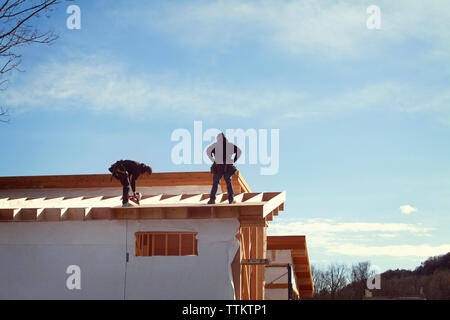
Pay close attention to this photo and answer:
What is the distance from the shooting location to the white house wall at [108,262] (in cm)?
1285

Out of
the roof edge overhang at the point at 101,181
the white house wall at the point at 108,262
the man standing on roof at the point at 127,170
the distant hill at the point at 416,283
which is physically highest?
the roof edge overhang at the point at 101,181

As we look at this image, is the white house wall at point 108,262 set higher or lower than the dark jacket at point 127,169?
lower

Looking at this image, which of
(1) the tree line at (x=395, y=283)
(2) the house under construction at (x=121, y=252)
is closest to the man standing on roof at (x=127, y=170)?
(2) the house under construction at (x=121, y=252)

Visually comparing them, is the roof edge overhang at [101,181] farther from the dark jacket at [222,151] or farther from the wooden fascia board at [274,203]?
the dark jacket at [222,151]

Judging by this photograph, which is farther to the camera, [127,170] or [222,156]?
[127,170]

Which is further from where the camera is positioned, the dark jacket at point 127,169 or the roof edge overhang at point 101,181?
the roof edge overhang at point 101,181

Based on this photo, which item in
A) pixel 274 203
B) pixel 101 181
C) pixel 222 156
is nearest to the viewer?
pixel 222 156

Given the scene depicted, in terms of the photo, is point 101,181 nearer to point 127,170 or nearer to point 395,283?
point 127,170

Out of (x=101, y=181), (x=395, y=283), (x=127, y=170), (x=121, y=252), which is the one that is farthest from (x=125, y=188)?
(x=395, y=283)

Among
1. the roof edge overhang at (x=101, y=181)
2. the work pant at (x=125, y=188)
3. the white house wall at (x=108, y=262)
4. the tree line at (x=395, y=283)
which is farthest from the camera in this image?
the tree line at (x=395, y=283)

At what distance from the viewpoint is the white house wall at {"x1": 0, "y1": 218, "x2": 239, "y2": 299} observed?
12852 mm

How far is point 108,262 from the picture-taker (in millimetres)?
13250
